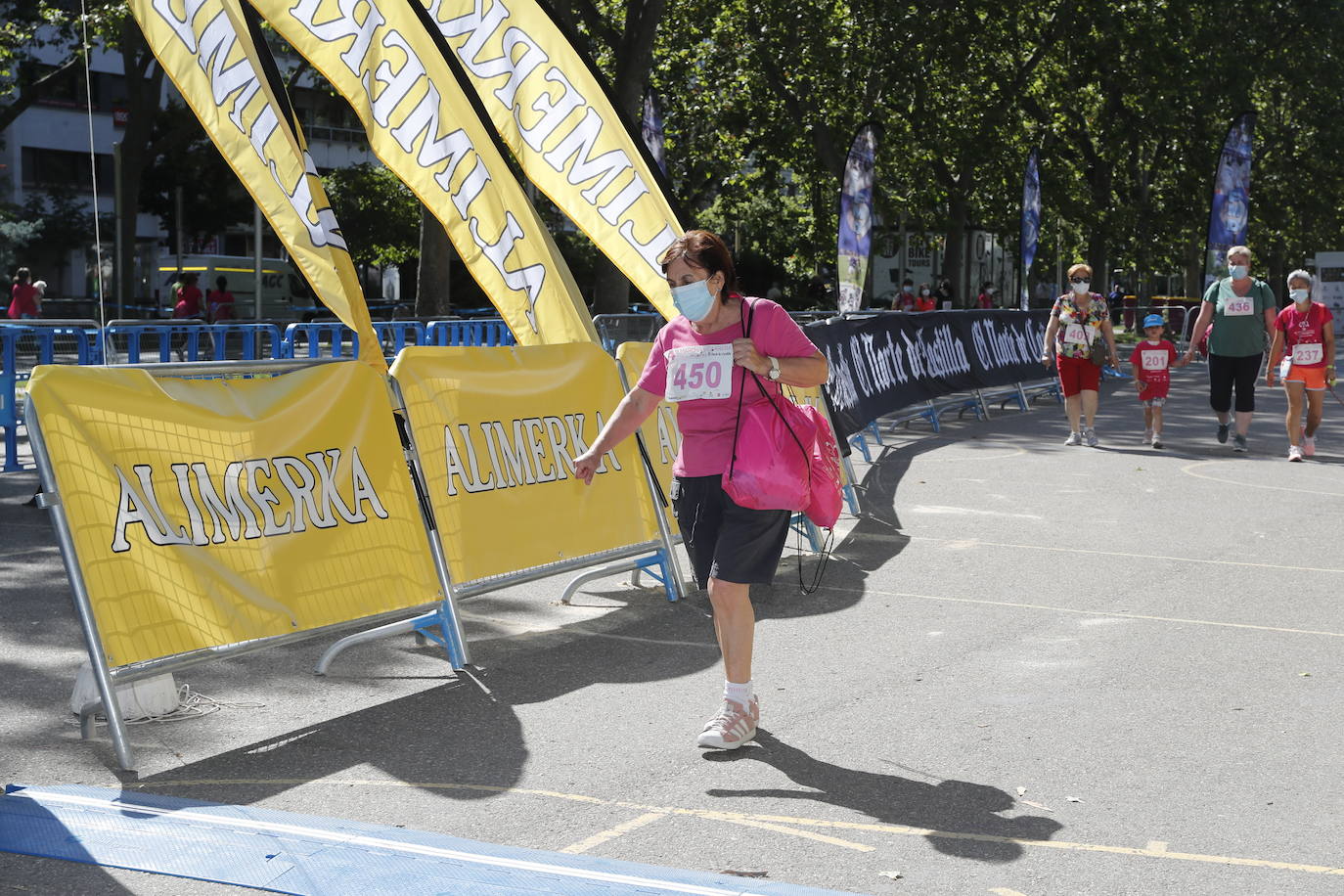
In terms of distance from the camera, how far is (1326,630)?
765 centimetres

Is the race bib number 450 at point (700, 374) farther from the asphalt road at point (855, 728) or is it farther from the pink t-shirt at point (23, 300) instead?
the pink t-shirt at point (23, 300)

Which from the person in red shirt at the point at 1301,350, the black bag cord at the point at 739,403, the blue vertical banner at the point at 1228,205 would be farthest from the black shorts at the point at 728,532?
the blue vertical banner at the point at 1228,205

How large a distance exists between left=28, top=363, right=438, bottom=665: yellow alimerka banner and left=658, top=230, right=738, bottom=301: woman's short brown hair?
1720 mm

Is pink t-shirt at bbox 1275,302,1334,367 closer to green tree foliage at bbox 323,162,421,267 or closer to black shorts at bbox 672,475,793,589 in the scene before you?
black shorts at bbox 672,475,793,589

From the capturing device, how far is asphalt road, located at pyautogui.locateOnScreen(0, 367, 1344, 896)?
466 centimetres

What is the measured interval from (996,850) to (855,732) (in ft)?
4.25

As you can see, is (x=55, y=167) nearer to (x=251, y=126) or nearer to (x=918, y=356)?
(x=918, y=356)

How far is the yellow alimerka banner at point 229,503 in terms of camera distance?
5.49 m

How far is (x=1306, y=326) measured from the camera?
1489cm

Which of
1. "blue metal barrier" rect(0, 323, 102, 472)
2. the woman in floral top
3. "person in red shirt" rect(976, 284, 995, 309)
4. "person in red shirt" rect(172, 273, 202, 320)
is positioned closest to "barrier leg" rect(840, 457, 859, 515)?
the woman in floral top

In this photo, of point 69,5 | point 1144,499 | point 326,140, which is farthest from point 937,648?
point 326,140

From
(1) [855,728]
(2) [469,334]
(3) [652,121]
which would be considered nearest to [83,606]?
(1) [855,728]

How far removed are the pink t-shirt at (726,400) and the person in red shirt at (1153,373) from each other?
11.3 m

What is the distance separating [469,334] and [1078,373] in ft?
27.9
